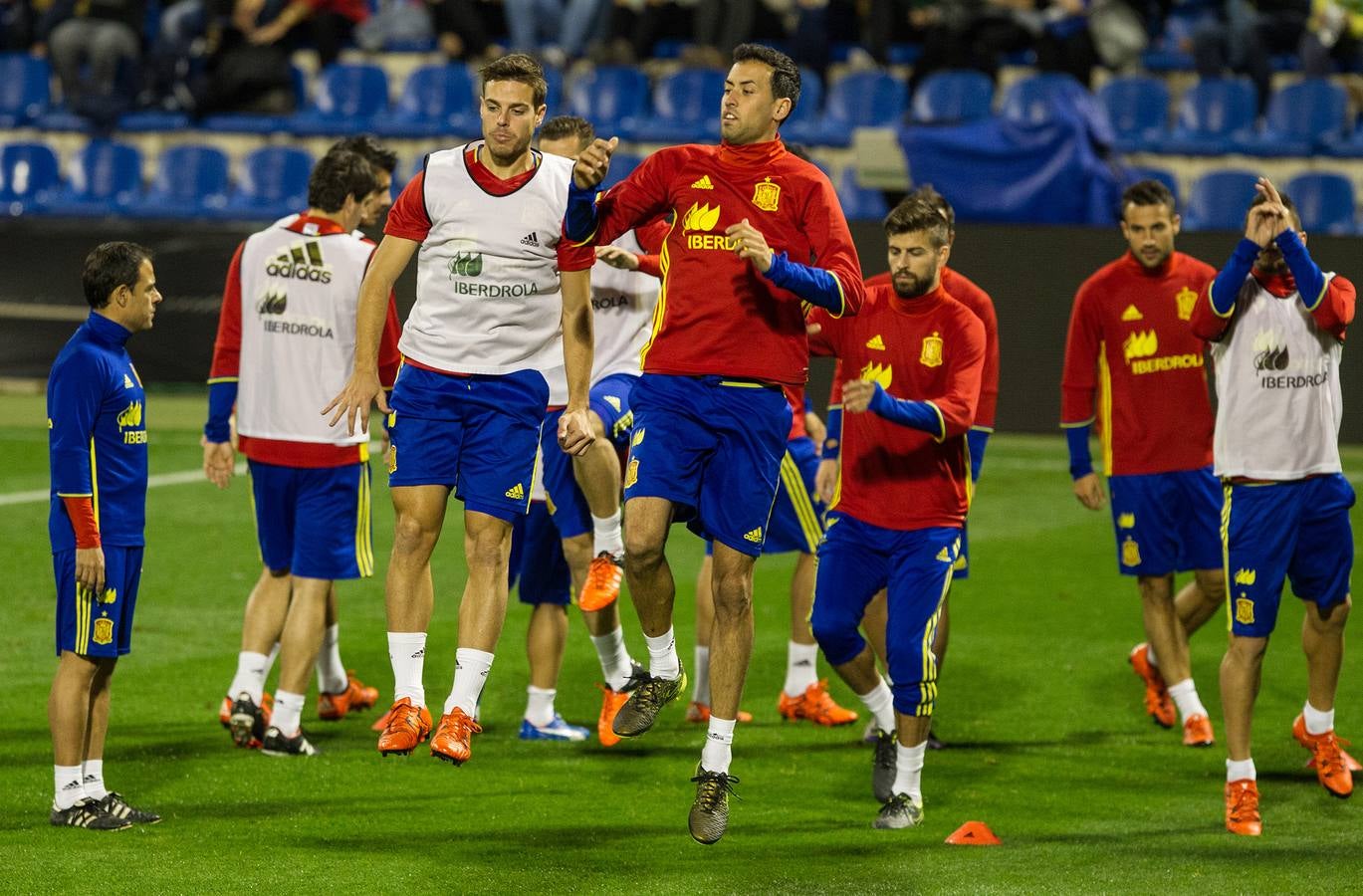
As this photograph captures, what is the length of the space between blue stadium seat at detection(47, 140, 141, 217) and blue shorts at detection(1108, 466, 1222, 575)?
1427 centimetres

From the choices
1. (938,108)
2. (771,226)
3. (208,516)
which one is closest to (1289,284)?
(771,226)

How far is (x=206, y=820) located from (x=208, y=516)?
6476 mm

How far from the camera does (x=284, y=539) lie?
8242 millimetres

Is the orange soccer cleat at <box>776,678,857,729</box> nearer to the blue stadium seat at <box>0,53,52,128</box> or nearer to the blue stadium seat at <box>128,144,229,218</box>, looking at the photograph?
the blue stadium seat at <box>128,144,229,218</box>

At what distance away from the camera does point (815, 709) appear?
8.88 metres

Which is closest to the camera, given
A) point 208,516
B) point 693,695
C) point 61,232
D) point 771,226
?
point 771,226

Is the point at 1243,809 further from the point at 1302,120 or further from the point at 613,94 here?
the point at 613,94

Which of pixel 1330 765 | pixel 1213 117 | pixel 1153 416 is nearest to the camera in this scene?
pixel 1330 765

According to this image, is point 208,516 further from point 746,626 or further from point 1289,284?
point 1289,284

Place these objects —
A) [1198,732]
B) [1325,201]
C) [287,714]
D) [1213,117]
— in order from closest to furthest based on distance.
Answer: [287,714] < [1198,732] < [1325,201] < [1213,117]

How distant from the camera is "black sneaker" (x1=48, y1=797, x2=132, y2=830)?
269 inches

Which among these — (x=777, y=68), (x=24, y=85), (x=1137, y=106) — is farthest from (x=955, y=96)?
(x=777, y=68)

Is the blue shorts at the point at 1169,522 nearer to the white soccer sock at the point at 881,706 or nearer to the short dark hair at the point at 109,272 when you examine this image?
the white soccer sock at the point at 881,706

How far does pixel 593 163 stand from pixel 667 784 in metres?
2.78
